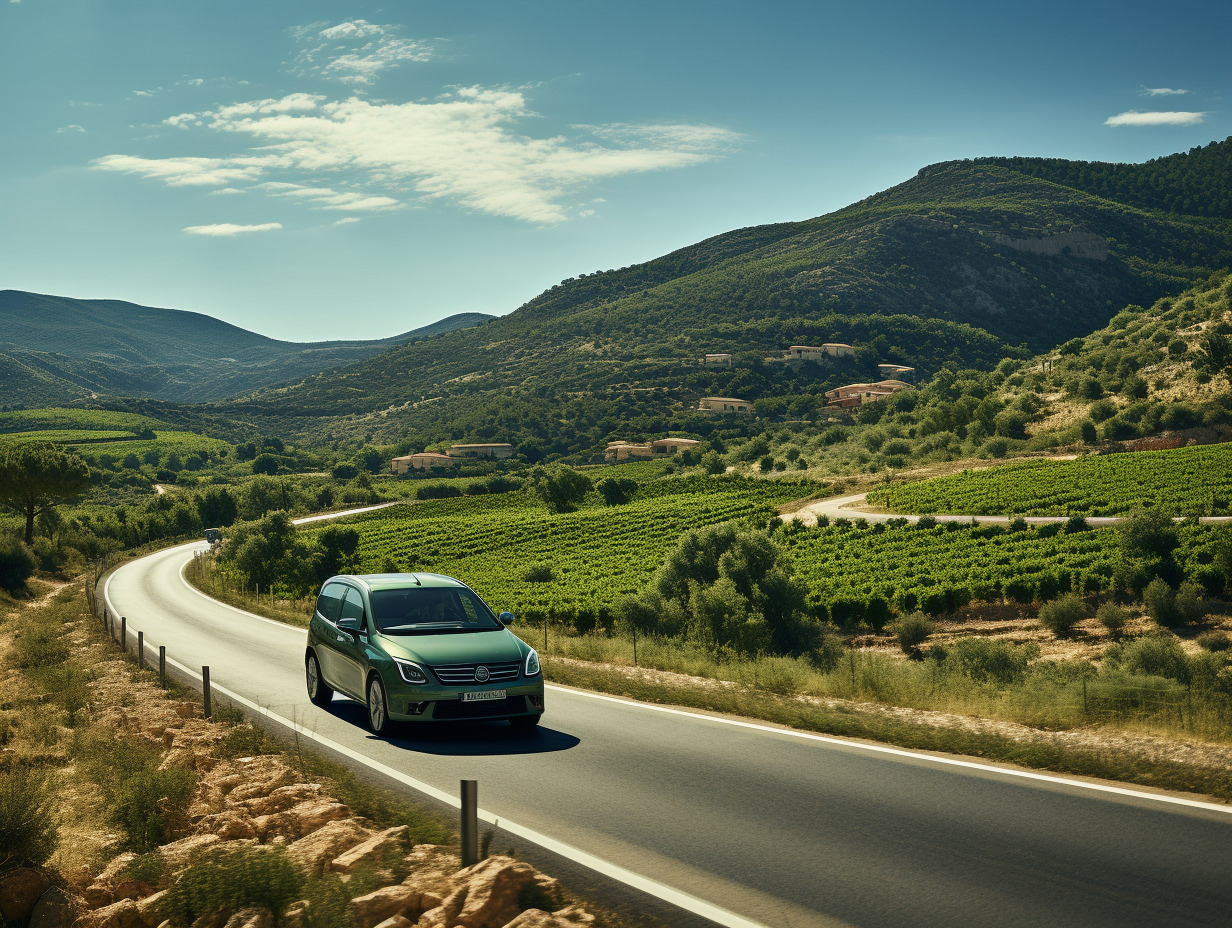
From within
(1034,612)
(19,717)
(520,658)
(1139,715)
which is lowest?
(1034,612)

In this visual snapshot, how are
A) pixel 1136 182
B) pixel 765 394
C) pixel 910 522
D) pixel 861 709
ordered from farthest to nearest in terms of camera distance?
pixel 1136 182, pixel 765 394, pixel 910 522, pixel 861 709

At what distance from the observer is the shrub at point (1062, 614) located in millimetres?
30625

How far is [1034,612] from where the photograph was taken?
109 ft

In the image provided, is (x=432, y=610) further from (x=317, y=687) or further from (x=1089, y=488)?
(x=1089, y=488)

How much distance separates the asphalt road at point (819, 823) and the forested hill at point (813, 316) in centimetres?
12323

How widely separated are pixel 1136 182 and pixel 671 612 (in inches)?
8300

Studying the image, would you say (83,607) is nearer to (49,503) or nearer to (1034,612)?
(1034,612)

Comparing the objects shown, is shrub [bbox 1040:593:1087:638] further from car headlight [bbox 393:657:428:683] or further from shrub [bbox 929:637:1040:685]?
car headlight [bbox 393:657:428:683]

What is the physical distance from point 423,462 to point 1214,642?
108128 millimetres

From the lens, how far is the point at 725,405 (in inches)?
5369

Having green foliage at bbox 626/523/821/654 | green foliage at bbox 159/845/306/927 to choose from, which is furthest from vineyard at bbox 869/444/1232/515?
green foliage at bbox 159/845/306/927

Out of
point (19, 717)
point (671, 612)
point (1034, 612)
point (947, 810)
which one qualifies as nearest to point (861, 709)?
point (947, 810)

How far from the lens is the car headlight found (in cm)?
971

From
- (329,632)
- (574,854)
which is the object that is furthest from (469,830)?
Result: (329,632)
